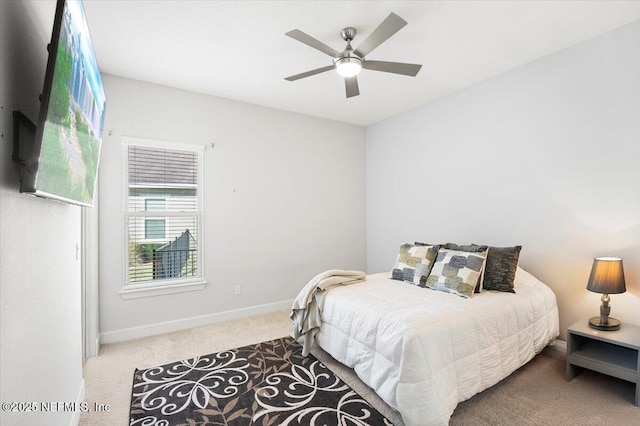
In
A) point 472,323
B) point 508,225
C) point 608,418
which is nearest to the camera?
point 608,418

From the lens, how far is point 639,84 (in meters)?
2.53

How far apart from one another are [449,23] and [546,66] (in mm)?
1271

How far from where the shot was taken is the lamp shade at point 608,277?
2385 millimetres

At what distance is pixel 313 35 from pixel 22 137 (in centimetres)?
217

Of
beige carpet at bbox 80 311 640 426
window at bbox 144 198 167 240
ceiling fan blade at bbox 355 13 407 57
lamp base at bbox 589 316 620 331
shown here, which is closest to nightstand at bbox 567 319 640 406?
lamp base at bbox 589 316 620 331

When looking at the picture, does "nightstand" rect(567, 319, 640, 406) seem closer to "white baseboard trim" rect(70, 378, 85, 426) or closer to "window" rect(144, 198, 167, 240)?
"white baseboard trim" rect(70, 378, 85, 426)

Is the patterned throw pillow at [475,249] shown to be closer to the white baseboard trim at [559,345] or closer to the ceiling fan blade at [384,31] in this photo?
the white baseboard trim at [559,345]

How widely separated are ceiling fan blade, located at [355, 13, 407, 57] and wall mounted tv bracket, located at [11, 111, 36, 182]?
1867mm

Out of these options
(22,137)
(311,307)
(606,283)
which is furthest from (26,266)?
(606,283)

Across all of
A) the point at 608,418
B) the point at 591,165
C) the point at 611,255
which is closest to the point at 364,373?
the point at 608,418

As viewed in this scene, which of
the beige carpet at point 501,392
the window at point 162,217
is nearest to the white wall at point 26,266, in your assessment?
the beige carpet at point 501,392

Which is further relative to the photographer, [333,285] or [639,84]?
[333,285]

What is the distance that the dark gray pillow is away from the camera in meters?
Answer: 2.82

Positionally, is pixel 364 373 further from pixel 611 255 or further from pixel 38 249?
pixel 611 255
